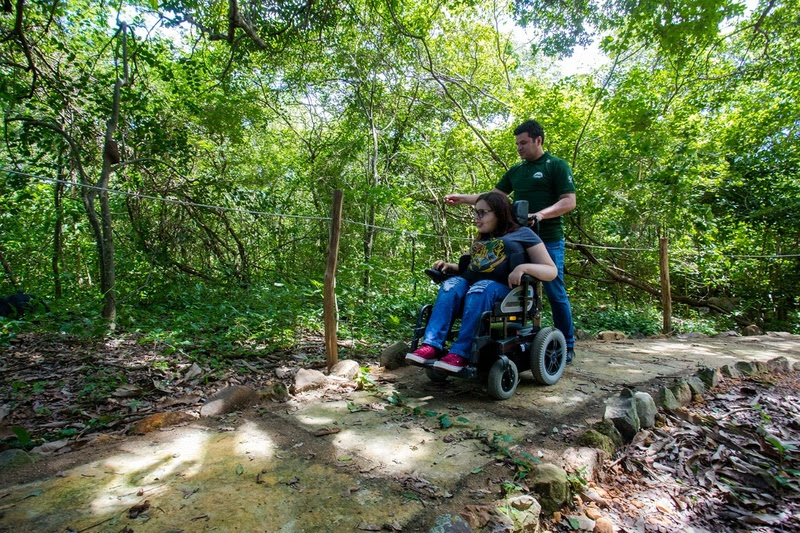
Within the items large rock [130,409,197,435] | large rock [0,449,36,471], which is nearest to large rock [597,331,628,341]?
large rock [130,409,197,435]

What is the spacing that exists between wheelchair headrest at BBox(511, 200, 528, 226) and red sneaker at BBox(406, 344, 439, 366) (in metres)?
0.98

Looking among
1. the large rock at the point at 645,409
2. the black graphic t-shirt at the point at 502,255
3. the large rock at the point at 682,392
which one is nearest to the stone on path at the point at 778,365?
the large rock at the point at 682,392

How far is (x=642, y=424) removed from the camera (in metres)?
2.31

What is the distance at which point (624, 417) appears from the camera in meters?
2.21

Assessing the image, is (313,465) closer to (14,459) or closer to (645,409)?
(14,459)

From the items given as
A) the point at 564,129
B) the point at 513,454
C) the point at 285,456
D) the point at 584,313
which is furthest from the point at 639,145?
the point at 285,456

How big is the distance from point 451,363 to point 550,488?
36.0 inches

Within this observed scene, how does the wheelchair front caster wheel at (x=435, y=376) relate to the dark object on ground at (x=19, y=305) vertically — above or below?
below

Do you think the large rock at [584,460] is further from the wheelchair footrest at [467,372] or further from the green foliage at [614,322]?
the green foliage at [614,322]

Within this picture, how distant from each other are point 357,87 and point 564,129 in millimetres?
3216

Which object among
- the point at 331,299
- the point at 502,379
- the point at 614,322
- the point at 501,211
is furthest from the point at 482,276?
the point at 614,322

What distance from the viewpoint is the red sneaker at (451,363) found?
241cm

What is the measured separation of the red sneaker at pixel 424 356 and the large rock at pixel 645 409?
108 centimetres

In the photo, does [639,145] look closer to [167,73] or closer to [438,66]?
[438,66]
